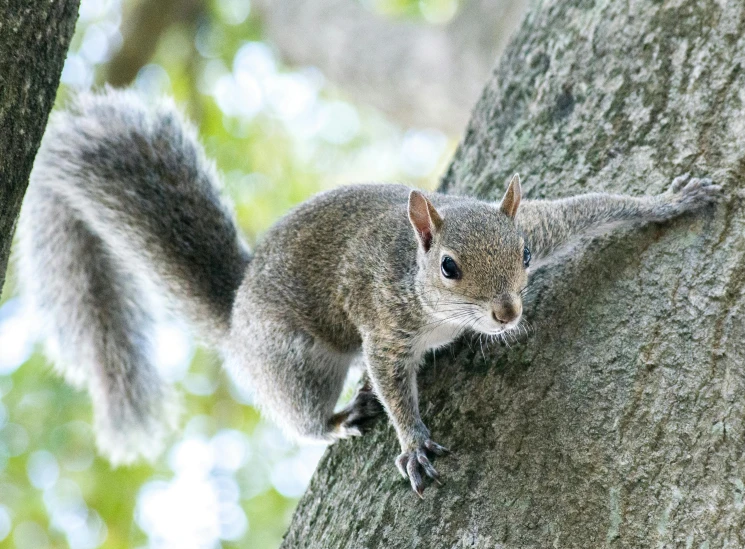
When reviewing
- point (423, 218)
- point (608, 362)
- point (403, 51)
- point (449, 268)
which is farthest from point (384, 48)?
point (608, 362)

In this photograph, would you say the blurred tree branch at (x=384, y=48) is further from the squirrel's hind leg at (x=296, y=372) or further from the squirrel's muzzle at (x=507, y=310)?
the squirrel's muzzle at (x=507, y=310)

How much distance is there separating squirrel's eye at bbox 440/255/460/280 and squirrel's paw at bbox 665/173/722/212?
27.4 inches

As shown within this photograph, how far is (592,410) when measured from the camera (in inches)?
86.5

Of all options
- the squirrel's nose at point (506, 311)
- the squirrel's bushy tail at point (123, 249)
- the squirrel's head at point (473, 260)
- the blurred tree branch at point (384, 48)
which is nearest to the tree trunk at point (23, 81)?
the squirrel's head at point (473, 260)

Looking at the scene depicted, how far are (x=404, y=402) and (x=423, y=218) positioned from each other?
0.61 metres

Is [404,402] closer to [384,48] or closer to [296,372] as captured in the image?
[296,372]

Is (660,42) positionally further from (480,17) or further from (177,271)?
(480,17)

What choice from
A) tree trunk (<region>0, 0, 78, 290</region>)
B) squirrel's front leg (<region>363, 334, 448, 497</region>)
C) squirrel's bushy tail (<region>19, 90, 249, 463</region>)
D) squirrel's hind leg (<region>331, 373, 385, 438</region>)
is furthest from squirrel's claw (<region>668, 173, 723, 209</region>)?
squirrel's bushy tail (<region>19, 90, 249, 463</region>)

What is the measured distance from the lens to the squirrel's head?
8.06 ft

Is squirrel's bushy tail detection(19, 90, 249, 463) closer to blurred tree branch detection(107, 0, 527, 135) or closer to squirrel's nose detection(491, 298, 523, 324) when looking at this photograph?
squirrel's nose detection(491, 298, 523, 324)

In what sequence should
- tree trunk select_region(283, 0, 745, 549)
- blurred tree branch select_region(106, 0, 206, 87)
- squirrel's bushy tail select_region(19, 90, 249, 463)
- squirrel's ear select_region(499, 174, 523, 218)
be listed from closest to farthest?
tree trunk select_region(283, 0, 745, 549) → squirrel's ear select_region(499, 174, 523, 218) → squirrel's bushy tail select_region(19, 90, 249, 463) → blurred tree branch select_region(106, 0, 206, 87)

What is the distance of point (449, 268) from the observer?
258 cm

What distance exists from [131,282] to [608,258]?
7.98 ft

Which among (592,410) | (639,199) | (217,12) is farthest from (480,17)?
(592,410)
